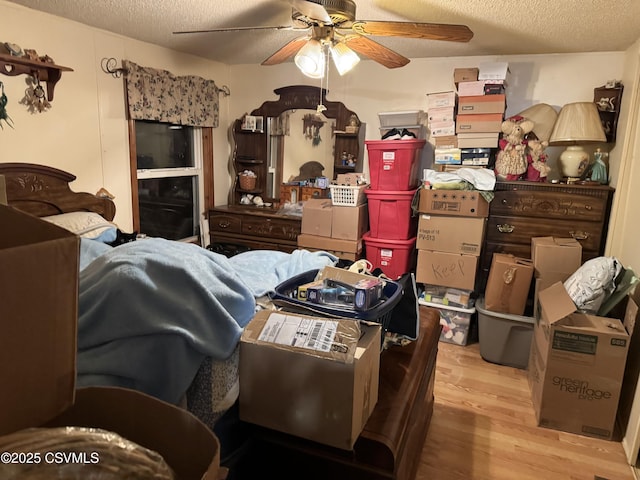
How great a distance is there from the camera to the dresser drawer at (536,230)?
9.93ft

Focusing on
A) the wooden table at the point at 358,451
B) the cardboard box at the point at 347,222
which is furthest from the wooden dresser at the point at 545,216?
the wooden table at the point at 358,451

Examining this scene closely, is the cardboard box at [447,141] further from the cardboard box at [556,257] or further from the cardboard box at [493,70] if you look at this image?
the cardboard box at [556,257]

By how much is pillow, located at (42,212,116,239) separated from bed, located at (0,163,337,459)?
1487mm

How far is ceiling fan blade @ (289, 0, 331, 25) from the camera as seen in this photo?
72.6 inches

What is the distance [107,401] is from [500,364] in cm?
290

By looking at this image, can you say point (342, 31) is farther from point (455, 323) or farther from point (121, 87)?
point (455, 323)

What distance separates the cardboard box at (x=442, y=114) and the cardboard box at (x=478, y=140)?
17cm

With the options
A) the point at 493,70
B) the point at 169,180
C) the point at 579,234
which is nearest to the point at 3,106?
the point at 169,180

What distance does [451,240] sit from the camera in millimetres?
3219

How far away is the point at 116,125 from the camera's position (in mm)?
3234

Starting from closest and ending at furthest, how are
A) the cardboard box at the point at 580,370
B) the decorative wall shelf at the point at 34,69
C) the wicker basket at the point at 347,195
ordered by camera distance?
the cardboard box at the point at 580,370 → the decorative wall shelf at the point at 34,69 → the wicker basket at the point at 347,195

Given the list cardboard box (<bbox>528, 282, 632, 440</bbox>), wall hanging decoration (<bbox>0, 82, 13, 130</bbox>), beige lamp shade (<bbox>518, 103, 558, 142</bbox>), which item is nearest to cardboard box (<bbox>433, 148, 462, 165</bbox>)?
beige lamp shade (<bbox>518, 103, 558, 142</bbox>)

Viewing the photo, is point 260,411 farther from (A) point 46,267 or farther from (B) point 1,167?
(B) point 1,167

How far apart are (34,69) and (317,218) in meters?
2.12
